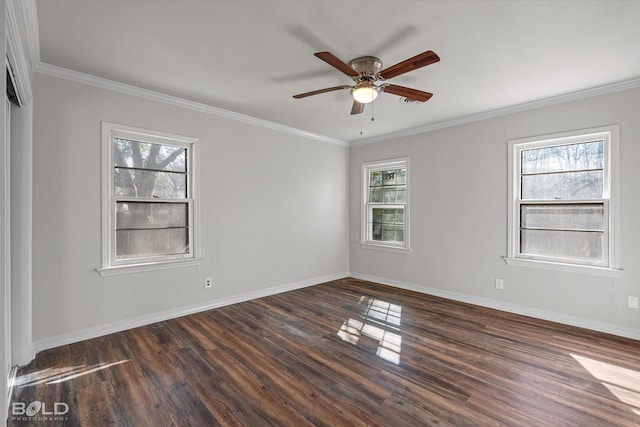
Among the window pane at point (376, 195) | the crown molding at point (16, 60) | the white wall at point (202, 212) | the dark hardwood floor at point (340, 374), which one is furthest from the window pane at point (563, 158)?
the crown molding at point (16, 60)

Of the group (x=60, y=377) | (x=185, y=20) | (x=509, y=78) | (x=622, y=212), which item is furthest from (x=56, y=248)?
(x=622, y=212)

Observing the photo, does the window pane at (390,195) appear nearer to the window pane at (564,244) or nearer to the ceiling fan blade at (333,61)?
the window pane at (564,244)

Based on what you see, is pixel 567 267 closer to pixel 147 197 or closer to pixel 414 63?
pixel 414 63

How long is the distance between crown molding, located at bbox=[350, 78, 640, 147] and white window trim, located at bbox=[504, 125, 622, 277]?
1.21ft

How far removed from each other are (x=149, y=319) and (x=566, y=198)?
4949 mm

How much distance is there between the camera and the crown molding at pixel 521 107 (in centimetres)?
321

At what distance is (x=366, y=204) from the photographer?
5.75 meters

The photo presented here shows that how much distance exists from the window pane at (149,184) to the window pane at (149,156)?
2.9 inches

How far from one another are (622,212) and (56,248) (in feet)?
18.4

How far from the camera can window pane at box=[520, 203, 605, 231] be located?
345 cm

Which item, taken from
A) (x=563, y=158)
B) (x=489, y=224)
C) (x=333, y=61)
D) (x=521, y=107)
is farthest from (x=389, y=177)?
(x=333, y=61)

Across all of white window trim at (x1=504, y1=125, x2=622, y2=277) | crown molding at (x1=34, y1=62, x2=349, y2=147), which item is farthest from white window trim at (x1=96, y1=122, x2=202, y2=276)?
white window trim at (x1=504, y1=125, x2=622, y2=277)

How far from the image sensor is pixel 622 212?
3.23 meters

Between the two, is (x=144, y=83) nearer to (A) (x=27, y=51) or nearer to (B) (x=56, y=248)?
(A) (x=27, y=51)
